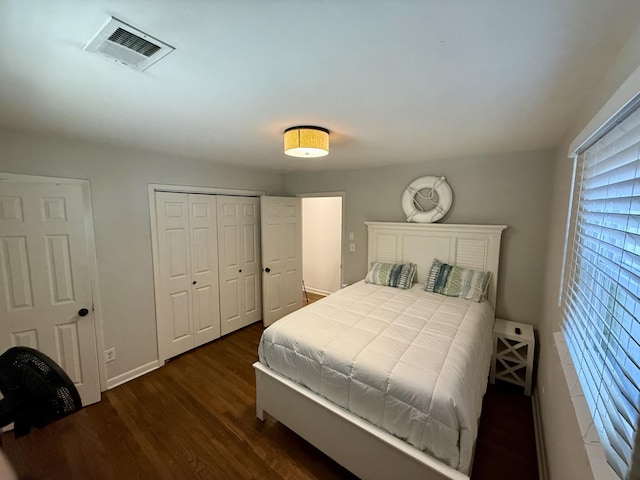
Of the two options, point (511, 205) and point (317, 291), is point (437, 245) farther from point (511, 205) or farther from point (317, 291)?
point (317, 291)

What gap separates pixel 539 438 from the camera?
1.82m

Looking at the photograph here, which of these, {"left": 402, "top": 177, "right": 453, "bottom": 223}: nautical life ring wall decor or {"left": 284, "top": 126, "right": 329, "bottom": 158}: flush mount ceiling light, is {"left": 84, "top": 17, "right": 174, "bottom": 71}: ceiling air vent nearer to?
{"left": 284, "top": 126, "right": 329, "bottom": 158}: flush mount ceiling light

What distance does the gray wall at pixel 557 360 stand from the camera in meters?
0.96

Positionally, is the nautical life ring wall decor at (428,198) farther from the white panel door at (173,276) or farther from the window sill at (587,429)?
the white panel door at (173,276)

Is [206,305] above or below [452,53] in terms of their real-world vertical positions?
below

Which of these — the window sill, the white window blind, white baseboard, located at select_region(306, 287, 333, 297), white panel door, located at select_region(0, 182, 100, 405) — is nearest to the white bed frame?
the window sill

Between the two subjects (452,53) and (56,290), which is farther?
(56,290)

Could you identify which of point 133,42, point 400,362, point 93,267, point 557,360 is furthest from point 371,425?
point 93,267

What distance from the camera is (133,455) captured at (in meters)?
1.80

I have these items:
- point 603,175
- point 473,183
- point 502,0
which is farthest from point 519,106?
point 473,183

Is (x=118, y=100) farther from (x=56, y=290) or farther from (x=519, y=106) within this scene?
(x=519, y=106)

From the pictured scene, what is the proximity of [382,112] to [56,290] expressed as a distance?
2838 mm

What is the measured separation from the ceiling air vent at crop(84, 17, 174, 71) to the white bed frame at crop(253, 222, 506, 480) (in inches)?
77.2

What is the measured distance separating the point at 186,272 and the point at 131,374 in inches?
43.6
